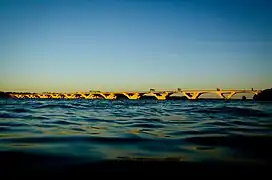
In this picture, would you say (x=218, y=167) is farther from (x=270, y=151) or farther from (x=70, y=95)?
(x=70, y=95)

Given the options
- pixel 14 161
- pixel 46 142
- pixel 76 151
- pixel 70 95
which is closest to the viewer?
pixel 14 161

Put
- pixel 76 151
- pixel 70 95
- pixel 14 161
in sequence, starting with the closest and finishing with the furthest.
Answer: pixel 14 161 < pixel 76 151 < pixel 70 95

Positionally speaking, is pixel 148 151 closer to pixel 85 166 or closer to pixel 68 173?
pixel 85 166

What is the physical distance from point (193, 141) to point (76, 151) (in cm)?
335

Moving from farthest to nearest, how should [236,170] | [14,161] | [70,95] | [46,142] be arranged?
[70,95]
[46,142]
[14,161]
[236,170]

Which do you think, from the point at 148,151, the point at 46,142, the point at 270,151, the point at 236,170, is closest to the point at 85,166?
the point at 148,151

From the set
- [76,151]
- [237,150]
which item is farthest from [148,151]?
[237,150]

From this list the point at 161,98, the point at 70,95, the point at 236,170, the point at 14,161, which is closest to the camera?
the point at 236,170

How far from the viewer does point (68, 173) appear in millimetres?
4324

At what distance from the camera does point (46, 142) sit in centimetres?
743

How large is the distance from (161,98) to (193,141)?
4702 inches

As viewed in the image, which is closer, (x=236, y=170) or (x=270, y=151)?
(x=236, y=170)

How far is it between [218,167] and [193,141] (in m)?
3.03

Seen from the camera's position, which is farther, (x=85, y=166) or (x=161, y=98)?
(x=161, y=98)
